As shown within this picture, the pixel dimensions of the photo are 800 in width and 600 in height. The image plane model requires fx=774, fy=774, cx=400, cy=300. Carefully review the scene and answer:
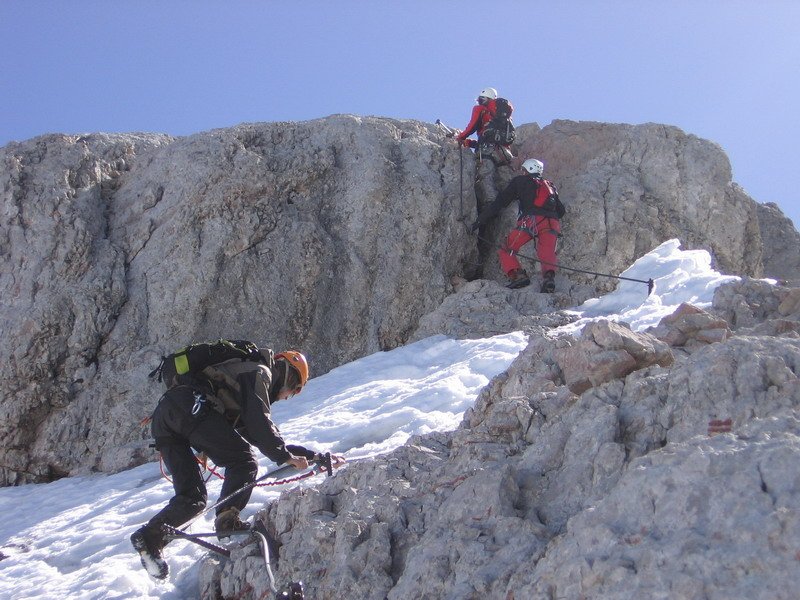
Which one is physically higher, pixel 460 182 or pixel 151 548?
pixel 460 182

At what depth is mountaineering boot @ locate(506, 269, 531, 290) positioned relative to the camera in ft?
48.9

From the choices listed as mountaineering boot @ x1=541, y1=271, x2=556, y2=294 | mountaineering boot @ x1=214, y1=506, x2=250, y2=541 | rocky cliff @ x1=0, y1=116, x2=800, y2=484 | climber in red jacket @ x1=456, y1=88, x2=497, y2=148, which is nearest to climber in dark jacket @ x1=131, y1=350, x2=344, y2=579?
mountaineering boot @ x1=214, y1=506, x2=250, y2=541

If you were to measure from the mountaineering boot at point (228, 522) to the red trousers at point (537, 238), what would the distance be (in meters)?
9.74

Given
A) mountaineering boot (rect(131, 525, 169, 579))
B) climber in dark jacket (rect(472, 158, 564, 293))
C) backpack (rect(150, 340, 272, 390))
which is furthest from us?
climber in dark jacket (rect(472, 158, 564, 293))

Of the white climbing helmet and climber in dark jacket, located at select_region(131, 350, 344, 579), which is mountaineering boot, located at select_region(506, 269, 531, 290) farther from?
climber in dark jacket, located at select_region(131, 350, 344, 579)

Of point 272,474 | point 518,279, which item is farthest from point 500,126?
point 272,474

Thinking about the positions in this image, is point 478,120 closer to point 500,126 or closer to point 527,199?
point 500,126

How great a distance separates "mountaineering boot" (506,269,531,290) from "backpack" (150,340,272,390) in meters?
8.85

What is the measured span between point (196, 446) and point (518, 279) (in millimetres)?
9543

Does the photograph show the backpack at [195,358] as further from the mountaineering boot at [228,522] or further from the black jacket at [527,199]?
the black jacket at [527,199]

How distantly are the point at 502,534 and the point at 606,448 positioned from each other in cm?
97

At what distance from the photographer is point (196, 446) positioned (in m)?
6.46

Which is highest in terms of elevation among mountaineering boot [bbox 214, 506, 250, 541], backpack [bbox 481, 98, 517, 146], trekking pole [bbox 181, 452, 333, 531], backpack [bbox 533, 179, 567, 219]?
backpack [bbox 481, 98, 517, 146]

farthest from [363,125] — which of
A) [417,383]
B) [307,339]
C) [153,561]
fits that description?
[153,561]
